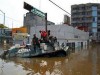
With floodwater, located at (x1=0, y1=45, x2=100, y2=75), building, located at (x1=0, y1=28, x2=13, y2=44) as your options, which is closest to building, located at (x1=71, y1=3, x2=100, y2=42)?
building, located at (x1=0, y1=28, x2=13, y2=44)

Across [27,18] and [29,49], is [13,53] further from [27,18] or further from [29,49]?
[27,18]

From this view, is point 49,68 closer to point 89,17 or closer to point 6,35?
point 6,35

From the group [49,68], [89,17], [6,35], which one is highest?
[89,17]

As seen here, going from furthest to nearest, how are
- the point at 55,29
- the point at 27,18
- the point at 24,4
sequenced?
the point at 27,18, the point at 55,29, the point at 24,4

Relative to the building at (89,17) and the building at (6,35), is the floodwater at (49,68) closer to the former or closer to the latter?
the building at (6,35)

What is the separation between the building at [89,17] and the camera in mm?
91375

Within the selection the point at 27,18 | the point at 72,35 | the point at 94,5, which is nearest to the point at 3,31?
the point at 27,18

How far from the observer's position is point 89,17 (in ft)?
305

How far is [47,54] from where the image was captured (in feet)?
69.6

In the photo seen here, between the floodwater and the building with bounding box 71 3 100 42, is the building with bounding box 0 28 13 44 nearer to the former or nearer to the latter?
the building with bounding box 71 3 100 42

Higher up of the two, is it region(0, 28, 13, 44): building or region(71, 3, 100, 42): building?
A: region(71, 3, 100, 42): building

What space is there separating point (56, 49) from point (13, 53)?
3952 millimetres

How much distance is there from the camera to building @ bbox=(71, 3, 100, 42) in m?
91.4

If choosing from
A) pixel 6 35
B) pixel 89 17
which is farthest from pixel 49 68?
pixel 89 17
